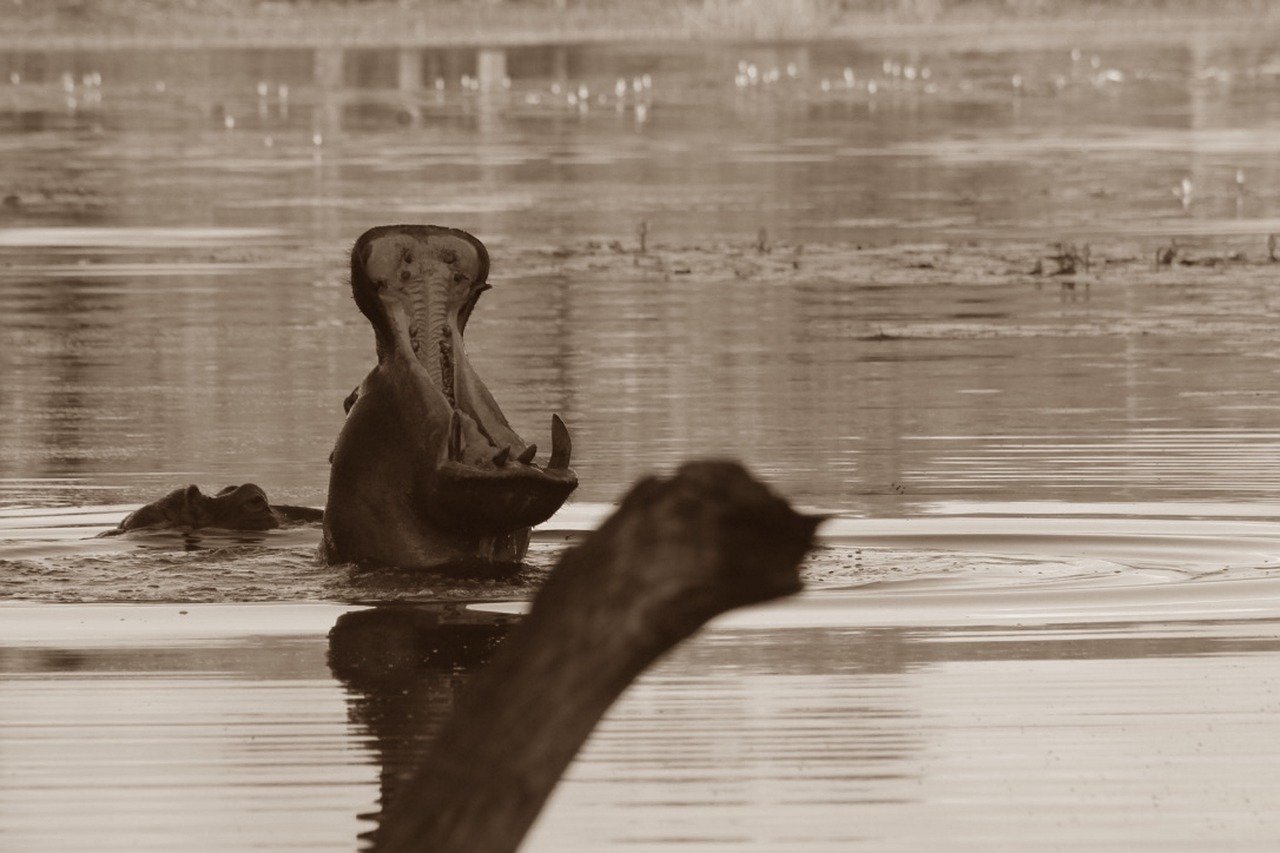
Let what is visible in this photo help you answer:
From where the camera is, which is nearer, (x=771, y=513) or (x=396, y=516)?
(x=771, y=513)

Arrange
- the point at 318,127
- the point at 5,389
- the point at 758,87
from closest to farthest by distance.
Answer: the point at 5,389 < the point at 318,127 < the point at 758,87

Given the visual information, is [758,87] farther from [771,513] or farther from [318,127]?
[771,513]

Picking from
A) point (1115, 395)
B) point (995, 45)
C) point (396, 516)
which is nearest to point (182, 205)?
point (1115, 395)

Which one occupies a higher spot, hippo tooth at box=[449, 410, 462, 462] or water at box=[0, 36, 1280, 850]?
hippo tooth at box=[449, 410, 462, 462]

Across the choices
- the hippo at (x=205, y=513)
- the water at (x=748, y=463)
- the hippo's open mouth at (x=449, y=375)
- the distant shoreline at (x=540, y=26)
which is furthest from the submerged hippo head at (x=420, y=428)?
the distant shoreline at (x=540, y=26)

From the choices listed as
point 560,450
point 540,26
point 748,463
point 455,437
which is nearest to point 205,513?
point 455,437

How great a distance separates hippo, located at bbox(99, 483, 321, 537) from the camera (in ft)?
41.0

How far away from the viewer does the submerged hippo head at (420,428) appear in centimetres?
1094

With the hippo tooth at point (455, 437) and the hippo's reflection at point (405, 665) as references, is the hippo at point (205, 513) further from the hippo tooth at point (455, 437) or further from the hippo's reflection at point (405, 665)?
the hippo tooth at point (455, 437)

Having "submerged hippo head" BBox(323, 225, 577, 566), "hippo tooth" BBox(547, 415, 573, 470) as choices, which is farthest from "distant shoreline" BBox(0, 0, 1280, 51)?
"hippo tooth" BBox(547, 415, 573, 470)

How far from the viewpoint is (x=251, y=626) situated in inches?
419

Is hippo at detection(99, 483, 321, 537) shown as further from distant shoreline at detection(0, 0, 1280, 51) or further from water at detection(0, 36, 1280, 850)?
distant shoreline at detection(0, 0, 1280, 51)

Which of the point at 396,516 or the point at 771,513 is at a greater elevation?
the point at 771,513

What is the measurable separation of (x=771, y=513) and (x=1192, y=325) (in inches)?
667
